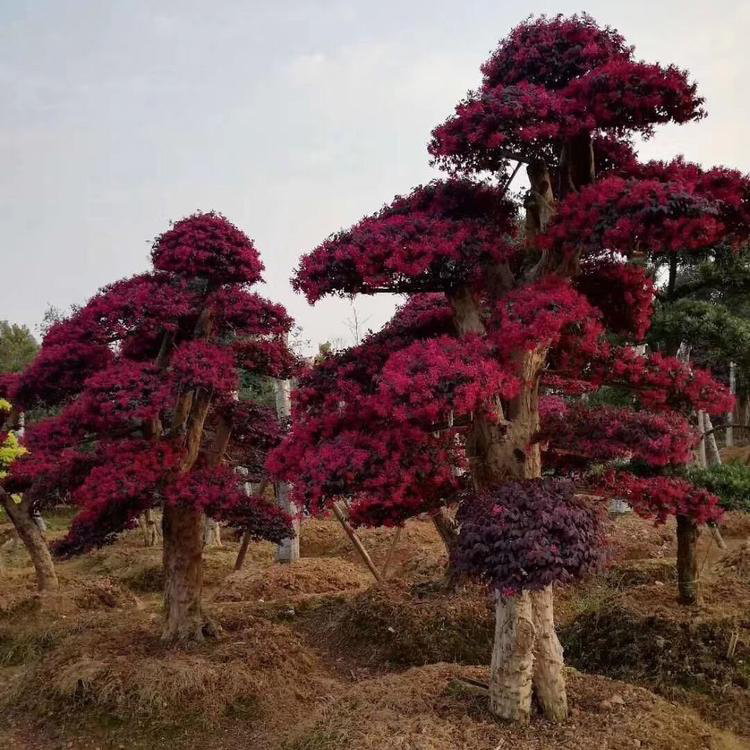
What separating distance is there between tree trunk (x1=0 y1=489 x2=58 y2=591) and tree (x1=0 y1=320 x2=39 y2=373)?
17.7 metres

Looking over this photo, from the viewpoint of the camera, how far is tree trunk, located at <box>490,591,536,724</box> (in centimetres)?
557

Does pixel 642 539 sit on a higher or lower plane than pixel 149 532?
higher

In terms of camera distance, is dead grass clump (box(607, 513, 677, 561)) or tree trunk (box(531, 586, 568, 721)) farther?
dead grass clump (box(607, 513, 677, 561))

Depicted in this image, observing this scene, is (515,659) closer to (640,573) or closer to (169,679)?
(169,679)

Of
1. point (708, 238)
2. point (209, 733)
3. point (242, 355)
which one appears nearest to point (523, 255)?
point (708, 238)

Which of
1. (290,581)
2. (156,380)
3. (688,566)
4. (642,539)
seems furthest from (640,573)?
A: (156,380)

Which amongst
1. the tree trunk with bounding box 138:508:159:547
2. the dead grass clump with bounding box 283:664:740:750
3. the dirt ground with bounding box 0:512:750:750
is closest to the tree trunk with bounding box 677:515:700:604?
the dirt ground with bounding box 0:512:750:750

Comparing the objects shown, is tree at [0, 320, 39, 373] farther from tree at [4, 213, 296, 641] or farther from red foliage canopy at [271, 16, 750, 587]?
red foliage canopy at [271, 16, 750, 587]

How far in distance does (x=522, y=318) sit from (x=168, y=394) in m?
4.01

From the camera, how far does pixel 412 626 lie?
351 inches

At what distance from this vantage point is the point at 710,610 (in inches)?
315

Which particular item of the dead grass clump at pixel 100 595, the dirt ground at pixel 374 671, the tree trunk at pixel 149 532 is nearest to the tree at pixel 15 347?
the tree trunk at pixel 149 532

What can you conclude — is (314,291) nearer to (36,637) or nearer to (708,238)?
(708,238)

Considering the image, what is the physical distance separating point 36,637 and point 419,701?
638 cm
